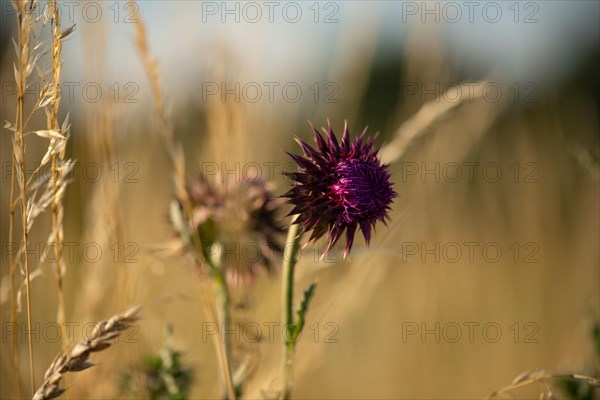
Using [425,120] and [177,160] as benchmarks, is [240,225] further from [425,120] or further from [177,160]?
[425,120]

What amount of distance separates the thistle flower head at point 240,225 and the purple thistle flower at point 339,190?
1.56 feet

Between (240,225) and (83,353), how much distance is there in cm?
84

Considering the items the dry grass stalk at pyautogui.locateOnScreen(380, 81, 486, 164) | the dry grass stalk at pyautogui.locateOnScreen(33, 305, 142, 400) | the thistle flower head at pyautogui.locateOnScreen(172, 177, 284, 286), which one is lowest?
the dry grass stalk at pyautogui.locateOnScreen(33, 305, 142, 400)

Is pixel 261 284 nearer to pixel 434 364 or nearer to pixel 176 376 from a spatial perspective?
pixel 434 364

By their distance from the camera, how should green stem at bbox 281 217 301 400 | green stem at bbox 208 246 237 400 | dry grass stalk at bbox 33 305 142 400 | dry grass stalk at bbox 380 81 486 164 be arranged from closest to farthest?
dry grass stalk at bbox 33 305 142 400 → green stem at bbox 281 217 301 400 → green stem at bbox 208 246 237 400 → dry grass stalk at bbox 380 81 486 164

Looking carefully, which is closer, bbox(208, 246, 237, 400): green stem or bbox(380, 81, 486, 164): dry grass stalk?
bbox(208, 246, 237, 400): green stem

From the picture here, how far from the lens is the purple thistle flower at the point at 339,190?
138 cm

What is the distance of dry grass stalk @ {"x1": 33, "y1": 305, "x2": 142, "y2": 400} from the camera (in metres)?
1.09

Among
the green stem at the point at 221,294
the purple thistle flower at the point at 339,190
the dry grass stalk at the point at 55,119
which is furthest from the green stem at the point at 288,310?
the dry grass stalk at the point at 55,119

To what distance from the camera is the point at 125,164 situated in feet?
8.30

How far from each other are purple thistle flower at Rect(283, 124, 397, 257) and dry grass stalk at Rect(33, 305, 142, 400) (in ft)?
1.38

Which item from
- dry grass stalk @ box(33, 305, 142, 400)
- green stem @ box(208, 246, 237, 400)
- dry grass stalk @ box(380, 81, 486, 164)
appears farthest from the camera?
dry grass stalk @ box(380, 81, 486, 164)

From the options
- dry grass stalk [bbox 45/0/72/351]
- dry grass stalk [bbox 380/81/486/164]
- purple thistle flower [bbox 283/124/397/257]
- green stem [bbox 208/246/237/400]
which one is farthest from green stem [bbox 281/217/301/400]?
dry grass stalk [bbox 380/81/486/164]

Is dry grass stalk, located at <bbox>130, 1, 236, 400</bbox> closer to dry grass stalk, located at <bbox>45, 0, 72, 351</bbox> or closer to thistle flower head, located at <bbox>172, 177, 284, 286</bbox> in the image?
dry grass stalk, located at <bbox>45, 0, 72, 351</bbox>
